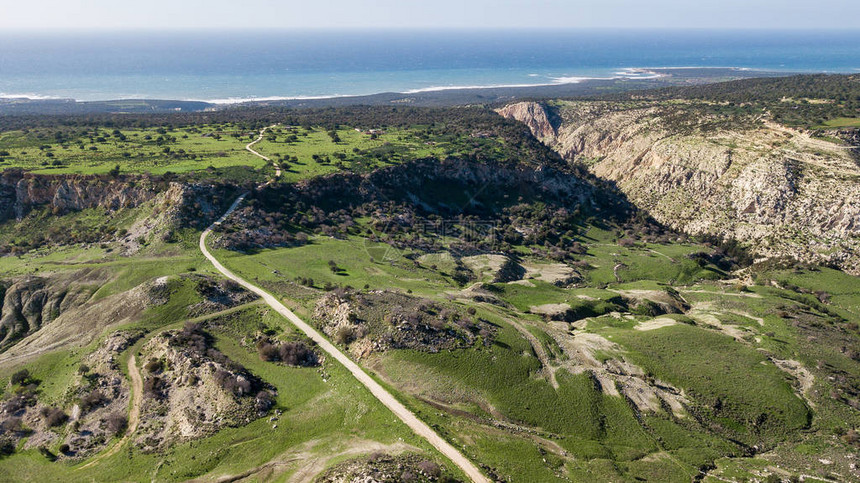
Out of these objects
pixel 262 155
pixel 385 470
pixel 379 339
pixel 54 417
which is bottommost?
pixel 385 470

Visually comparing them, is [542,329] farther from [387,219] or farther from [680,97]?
[680,97]

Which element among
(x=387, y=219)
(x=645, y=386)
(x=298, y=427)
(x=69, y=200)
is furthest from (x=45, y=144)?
(x=645, y=386)

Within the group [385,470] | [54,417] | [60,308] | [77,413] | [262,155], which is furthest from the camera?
[262,155]

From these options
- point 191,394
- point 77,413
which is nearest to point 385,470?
point 191,394

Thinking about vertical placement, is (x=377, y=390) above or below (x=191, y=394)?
below

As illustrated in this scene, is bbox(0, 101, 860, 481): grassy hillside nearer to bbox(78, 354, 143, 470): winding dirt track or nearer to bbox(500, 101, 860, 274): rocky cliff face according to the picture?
bbox(78, 354, 143, 470): winding dirt track

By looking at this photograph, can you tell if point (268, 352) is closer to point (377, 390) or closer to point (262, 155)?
point (377, 390)

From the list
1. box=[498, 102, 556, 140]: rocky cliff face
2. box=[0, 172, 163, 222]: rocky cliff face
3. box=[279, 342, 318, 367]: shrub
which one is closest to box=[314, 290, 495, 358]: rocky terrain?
box=[279, 342, 318, 367]: shrub

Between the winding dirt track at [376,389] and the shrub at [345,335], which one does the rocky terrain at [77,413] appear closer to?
the winding dirt track at [376,389]
